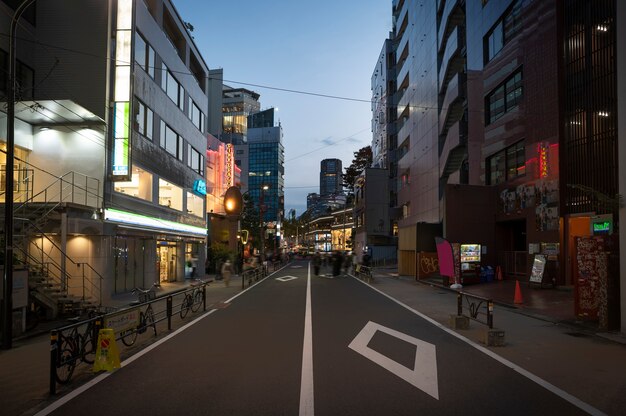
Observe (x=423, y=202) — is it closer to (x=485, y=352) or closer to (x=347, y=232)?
(x=485, y=352)

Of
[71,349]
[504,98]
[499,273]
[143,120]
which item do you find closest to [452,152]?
[504,98]

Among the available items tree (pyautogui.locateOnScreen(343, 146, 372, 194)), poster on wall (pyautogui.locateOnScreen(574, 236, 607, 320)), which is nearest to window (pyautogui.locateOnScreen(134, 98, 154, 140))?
poster on wall (pyautogui.locateOnScreen(574, 236, 607, 320))

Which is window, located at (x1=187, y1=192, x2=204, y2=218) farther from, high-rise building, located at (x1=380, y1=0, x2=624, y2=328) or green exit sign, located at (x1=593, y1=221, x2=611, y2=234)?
green exit sign, located at (x1=593, y1=221, x2=611, y2=234)

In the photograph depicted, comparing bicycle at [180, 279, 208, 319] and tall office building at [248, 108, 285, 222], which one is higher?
tall office building at [248, 108, 285, 222]

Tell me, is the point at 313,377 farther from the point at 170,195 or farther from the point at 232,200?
the point at 232,200

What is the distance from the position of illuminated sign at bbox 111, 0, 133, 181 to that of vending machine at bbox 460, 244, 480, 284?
18574 millimetres

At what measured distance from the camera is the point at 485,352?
33.3 ft

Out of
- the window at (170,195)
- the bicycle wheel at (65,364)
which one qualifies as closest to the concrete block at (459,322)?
the bicycle wheel at (65,364)

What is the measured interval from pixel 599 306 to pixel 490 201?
18708 mm

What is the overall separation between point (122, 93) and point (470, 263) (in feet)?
67.0

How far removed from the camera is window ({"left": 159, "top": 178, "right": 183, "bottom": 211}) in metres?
31.2

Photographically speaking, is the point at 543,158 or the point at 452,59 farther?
the point at 452,59

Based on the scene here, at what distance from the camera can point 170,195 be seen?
3272 centimetres

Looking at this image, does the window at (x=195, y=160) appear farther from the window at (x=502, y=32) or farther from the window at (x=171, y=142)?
the window at (x=502, y=32)
